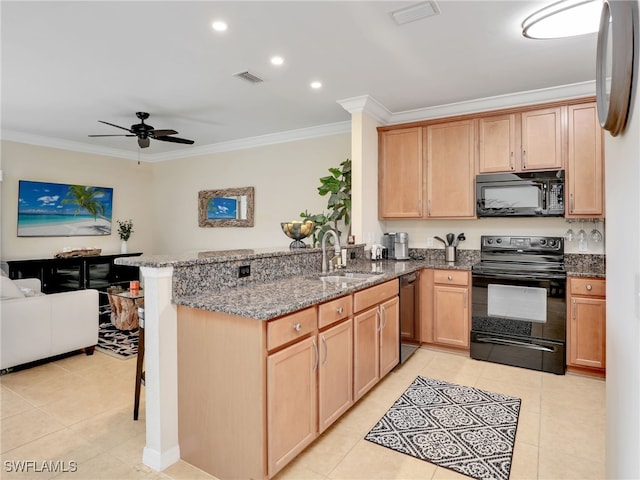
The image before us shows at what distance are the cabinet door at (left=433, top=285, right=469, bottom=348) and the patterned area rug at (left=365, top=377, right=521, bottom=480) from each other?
2.58ft

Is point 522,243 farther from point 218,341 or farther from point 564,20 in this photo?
point 218,341

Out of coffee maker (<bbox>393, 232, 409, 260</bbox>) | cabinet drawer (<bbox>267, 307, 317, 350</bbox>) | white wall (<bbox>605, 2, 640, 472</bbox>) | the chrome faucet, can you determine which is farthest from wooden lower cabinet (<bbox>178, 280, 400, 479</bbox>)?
coffee maker (<bbox>393, 232, 409, 260</bbox>)

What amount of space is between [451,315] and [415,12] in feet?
8.68

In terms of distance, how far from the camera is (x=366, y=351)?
8.84 feet

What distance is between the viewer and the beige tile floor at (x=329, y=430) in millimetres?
1983

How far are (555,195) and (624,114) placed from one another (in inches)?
106

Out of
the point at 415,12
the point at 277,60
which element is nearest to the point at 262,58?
the point at 277,60

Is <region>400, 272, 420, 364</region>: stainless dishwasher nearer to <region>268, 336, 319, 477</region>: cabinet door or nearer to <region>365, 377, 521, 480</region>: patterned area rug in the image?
<region>365, 377, 521, 480</region>: patterned area rug

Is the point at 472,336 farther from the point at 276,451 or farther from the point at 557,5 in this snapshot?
the point at 557,5

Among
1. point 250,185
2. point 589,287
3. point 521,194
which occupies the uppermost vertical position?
point 250,185

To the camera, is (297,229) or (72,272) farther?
(72,272)

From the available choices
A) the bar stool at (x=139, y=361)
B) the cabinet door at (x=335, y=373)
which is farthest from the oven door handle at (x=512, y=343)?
the bar stool at (x=139, y=361)

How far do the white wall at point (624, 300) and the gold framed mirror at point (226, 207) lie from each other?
486cm

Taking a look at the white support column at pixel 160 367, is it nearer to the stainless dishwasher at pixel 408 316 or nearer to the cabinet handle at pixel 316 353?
the cabinet handle at pixel 316 353
